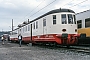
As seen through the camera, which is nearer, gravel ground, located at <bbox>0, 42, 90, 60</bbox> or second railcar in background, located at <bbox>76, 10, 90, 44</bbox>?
gravel ground, located at <bbox>0, 42, 90, 60</bbox>

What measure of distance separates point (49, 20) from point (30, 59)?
8494 millimetres

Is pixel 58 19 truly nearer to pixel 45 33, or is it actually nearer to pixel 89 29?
pixel 45 33

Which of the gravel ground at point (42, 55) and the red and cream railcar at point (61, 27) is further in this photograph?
the red and cream railcar at point (61, 27)

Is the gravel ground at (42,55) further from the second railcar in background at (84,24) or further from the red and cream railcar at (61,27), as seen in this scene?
the second railcar in background at (84,24)

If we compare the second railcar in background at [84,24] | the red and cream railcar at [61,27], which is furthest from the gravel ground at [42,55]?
the second railcar in background at [84,24]

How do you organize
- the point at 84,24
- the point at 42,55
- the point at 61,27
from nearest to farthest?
1. the point at 42,55
2. the point at 61,27
3. the point at 84,24

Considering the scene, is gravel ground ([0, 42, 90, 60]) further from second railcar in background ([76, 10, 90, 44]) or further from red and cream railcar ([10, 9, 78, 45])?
second railcar in background ([76, 10, 90, 44])

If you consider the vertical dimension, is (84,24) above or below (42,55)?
above

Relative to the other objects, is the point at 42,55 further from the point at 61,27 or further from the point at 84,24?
the point at 84,24

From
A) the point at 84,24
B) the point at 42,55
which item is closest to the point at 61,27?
the point at 84,24

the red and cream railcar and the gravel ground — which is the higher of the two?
the red and cream railcar

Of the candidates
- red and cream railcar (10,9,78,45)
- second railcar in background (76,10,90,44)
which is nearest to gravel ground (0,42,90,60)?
red and cream railcar (10,9,78,45)

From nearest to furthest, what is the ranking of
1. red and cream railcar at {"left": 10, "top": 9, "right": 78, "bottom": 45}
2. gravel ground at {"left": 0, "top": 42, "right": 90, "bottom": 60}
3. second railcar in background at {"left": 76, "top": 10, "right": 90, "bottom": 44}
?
gravel ground at {"left": 0, "top": 42, "right": 90, "bottom": 60} < red and cream railcar at {"left": 10, "top": 9, "right": 78, "bottom": 45} < second railcar in background at {"left": 76, "top": 10, "right": 90, "bottom": 44}

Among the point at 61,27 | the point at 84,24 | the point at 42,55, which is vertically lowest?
the point at 42,55
